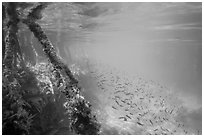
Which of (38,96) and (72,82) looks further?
(38,96)

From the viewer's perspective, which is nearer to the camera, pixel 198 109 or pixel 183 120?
pixel 183 120

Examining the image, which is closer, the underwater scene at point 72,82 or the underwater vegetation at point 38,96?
the underwater vegetation at point 38,96

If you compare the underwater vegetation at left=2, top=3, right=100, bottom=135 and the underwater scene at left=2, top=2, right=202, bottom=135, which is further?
the underwater scene at left=2, top=2, right=202, bottom=135

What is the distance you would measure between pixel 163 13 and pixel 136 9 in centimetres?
245

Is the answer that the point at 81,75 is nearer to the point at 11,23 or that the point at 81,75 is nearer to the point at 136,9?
the point at 136,9

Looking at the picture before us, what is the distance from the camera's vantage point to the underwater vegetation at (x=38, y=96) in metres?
7.07

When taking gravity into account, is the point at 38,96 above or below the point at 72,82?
below

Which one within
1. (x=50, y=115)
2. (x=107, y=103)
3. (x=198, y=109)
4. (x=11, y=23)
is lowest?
(x=198, y=109)

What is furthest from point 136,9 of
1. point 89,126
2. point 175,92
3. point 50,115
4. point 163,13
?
point 175,92

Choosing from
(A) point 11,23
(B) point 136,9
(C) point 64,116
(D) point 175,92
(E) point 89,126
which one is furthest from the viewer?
(D) point 175,92

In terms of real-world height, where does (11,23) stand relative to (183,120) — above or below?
above

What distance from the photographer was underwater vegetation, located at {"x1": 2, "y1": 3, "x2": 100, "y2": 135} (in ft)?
23.2

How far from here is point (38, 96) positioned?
1144 centimetres

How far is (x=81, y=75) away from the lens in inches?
1019
